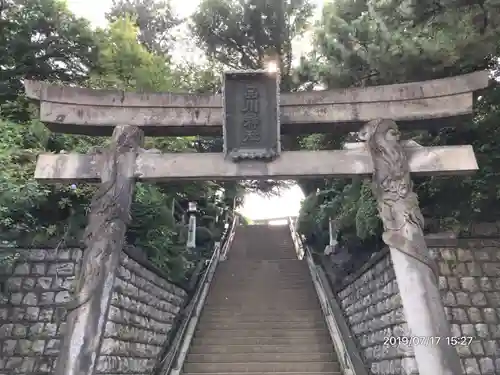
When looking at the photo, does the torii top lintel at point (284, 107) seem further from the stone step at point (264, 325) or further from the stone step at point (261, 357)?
the stone step at point (264, 325)

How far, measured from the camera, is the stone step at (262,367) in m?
7.96

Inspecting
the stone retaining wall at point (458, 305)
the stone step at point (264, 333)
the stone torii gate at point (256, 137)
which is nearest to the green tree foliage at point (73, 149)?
the stone torii gate at point (256, 137)

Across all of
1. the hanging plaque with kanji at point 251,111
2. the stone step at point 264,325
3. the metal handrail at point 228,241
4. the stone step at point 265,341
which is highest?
the metal handrail at point 228,241

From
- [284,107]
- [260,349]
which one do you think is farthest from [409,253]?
[260,349]

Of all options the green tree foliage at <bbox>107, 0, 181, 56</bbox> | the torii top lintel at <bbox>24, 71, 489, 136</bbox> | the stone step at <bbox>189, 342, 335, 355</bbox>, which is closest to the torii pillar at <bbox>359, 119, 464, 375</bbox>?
the torii top lintel at <bbox>24, 71, 489, 136</bbox>

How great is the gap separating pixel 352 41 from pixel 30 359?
308 inches

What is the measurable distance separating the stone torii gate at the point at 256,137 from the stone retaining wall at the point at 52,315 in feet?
4.75

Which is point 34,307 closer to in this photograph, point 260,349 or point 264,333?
point 260,349

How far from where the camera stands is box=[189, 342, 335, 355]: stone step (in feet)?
28.0

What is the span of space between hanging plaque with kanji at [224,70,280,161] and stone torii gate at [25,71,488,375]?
13 mm

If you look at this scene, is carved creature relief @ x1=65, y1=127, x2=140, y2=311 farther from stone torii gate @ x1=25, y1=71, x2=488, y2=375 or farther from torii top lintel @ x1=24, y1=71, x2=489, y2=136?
torii top lintel @ x1=24, y1=71, x2=489, y2=136

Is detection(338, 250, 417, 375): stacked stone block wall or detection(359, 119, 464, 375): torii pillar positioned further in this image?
detection(338, 250, 417, 375): stacked stone block wall

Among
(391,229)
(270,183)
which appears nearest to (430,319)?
(391,229)

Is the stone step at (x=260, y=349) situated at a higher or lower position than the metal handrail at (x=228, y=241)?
lower
